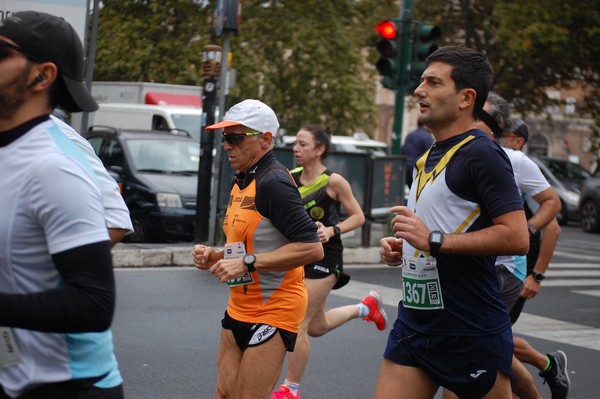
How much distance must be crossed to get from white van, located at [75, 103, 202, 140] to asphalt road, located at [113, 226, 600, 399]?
28.6 ft

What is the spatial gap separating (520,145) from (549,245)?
629 millimetres

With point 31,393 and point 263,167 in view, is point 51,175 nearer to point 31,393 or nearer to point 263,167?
point 31,393

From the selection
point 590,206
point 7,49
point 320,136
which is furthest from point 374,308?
point 590,206

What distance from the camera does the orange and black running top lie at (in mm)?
4898

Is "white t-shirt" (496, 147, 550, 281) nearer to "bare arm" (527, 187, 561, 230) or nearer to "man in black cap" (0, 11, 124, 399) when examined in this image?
"bare arm" (527, 187, 561, 230)

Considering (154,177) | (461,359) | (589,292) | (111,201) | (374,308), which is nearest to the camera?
(111,201)

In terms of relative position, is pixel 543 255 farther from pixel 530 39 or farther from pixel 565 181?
pixel 530 39

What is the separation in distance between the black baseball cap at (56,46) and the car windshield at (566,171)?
26.6m

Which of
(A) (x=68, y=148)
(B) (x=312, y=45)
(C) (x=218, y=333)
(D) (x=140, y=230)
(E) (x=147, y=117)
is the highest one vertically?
(B) (x=312, y=45)

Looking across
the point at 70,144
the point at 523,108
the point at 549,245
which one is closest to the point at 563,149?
the point at 523,108

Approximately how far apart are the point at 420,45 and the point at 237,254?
36.9 feet

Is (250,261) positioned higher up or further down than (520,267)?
higher up

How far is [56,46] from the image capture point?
2.64m

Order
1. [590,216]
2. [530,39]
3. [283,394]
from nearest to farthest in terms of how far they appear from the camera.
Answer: [283,394], [590,216], [530,39]
